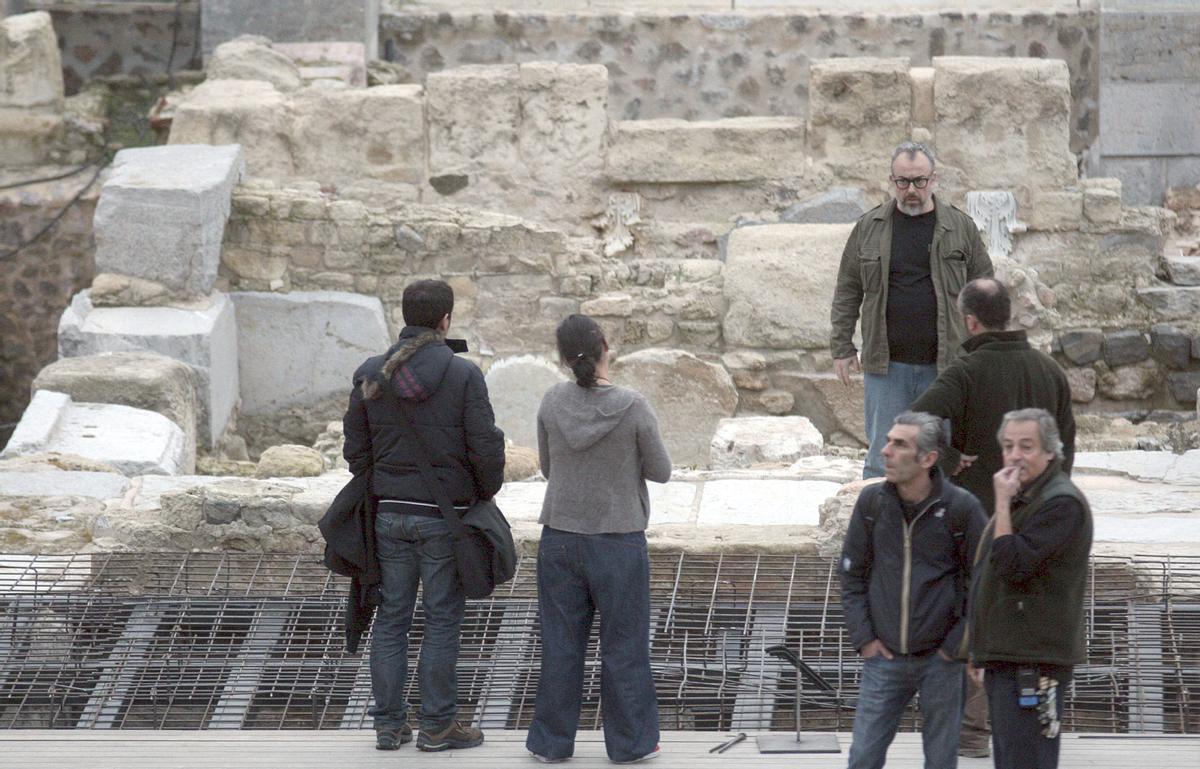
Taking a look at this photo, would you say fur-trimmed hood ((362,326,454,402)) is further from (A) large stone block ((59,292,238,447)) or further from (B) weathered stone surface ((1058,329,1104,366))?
(B) weathered stone surface ((1058,329,1104,366))

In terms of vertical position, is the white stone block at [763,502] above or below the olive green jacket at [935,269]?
below

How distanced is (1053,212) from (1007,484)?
22.4 ft

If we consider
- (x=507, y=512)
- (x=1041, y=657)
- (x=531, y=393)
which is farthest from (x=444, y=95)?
(x=1041, y=657)

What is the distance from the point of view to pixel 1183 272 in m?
10.6

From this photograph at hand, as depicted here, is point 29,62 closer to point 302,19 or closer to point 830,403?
point 302,19

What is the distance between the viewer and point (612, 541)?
4.84 m

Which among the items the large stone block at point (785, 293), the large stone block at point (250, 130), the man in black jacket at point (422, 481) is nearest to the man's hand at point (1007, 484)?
the man in black jacket at point (422, 481)

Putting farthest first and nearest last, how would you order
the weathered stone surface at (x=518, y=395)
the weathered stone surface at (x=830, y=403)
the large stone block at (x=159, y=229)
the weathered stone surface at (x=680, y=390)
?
the large stone block at (x=159, y=229) < the weathered stone surface at (x=830, y=403) < the weathered stone surface at (x=518, y=395) < the weathered stone surface at (x=680, y=390)

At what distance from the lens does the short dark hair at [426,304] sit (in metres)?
5.02

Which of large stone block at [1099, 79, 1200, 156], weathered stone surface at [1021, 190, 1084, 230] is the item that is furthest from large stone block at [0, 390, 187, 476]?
large stone block at [1099, 79, 1200, 156]

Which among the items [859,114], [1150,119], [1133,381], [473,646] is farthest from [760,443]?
[1150,119]

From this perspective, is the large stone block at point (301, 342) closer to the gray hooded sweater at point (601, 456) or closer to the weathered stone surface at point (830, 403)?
the weathered stone surface at point (830, 403)

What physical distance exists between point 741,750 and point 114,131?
30.1 feet

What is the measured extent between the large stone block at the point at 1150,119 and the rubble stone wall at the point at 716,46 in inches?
17.9
